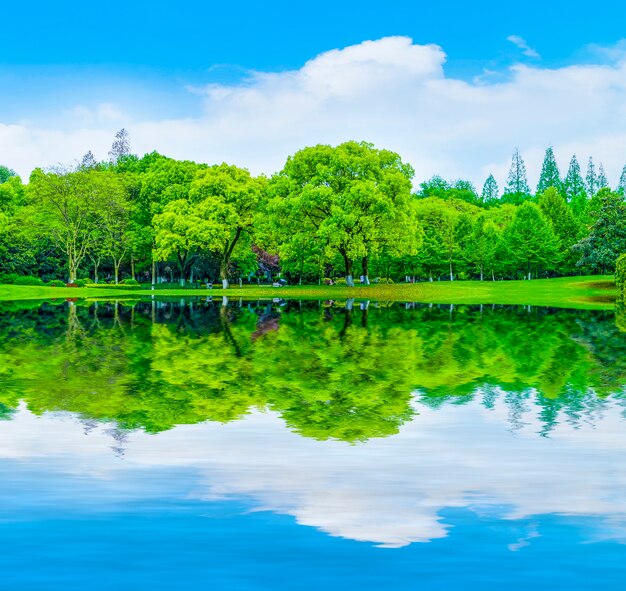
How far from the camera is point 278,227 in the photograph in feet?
241

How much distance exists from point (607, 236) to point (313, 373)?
2565 inches

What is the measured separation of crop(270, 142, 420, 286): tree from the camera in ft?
226

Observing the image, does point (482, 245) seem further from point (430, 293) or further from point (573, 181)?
point (573, 181)

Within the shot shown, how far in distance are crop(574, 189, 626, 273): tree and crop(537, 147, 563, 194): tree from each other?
333ft

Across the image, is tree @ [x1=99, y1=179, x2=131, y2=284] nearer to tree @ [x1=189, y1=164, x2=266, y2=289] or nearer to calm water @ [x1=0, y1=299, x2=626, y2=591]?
tree @ [x1=189, y1=164, x2=266, y2=289]

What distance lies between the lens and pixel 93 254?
101 meters

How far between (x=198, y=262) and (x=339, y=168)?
3644cm

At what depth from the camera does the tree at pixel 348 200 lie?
226ft

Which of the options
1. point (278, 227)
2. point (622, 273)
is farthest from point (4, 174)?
point (622, 273)

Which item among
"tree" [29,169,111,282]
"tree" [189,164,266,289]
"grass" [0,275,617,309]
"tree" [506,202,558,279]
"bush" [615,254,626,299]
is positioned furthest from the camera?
"tree" [506,202,558,279]

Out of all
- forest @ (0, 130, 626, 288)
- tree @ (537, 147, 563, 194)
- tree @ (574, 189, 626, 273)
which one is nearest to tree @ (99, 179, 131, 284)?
forest @ (0, 130, 626, 288)

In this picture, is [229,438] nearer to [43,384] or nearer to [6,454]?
[6,454]

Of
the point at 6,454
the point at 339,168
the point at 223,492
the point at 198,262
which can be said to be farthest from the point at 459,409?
the point at 198,262

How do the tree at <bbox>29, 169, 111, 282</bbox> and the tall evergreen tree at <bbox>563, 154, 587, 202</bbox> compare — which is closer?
the tree at <bbox>29, 169, 111, 282</bbox>
